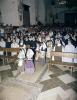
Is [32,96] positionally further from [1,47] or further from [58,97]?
[1,47]

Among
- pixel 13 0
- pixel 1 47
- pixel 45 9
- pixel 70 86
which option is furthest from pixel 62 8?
pixel 70 86

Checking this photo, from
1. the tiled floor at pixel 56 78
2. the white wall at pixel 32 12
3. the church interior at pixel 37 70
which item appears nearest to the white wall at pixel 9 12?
the white wall at pixel 32 12

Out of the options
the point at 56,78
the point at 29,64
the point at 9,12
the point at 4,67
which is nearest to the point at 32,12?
the point at 9,12

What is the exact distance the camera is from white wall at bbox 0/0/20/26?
1838cm

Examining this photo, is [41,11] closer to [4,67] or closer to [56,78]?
[4,67]

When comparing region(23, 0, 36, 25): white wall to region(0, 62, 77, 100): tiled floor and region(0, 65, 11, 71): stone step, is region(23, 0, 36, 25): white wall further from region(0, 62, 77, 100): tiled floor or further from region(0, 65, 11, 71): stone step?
region(0, 62, 77, 100): tiled floor

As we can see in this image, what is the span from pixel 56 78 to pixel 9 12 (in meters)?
13.1

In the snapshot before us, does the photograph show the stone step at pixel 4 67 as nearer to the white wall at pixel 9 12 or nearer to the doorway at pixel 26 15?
the white wall at pixel 9 12

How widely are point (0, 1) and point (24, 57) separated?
495 inches

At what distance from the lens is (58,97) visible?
5.62m

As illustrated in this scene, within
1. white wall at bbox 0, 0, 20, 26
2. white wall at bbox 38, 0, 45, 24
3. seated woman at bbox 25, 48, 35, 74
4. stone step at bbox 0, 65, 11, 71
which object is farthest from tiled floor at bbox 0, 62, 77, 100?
white wall at bbox 38, 0, 45, 24

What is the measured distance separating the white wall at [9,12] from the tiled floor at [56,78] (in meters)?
11.0

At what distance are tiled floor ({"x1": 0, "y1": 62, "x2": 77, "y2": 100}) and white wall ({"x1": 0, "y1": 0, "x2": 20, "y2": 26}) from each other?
10965mm

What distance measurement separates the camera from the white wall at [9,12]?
18375mm
